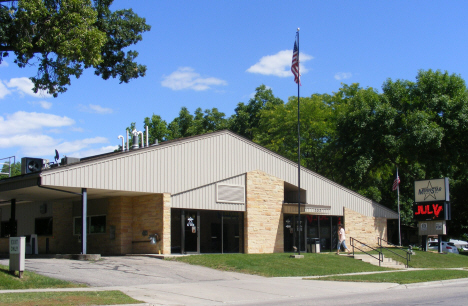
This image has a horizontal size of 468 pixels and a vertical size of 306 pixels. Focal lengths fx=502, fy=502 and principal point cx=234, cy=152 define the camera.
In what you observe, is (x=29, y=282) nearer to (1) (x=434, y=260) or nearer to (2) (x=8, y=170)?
(1) (x=434, y=260)

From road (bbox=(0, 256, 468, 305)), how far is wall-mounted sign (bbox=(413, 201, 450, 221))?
14810 mm

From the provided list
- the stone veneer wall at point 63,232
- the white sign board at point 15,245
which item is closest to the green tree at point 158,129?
the stone veneer wall at point 63,232

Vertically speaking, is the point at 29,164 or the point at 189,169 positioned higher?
the point at 29,164

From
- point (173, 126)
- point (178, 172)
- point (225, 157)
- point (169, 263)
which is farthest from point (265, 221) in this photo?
point (173, 126)

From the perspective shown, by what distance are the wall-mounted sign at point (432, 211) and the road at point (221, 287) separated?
14810 millimetres

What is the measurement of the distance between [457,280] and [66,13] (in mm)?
17301

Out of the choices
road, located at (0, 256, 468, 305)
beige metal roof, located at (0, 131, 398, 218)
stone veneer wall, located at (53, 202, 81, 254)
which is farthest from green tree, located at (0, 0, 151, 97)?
stone veneer wall, located at (53, 202, 81, 254)

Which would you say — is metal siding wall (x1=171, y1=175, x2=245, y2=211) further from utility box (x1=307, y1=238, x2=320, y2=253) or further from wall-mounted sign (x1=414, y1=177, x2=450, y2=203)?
wall-mounted sign (x1=414, y1=177, x2=450, y2=203)

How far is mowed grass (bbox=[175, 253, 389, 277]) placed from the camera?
67.9 feet

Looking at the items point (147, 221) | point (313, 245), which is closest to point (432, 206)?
point (313, 245)

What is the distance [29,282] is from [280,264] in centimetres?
1142

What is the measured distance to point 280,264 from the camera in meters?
22.7

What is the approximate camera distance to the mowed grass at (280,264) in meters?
20.7

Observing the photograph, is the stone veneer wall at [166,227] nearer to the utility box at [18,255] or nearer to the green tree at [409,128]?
the utility box at [18,255]
